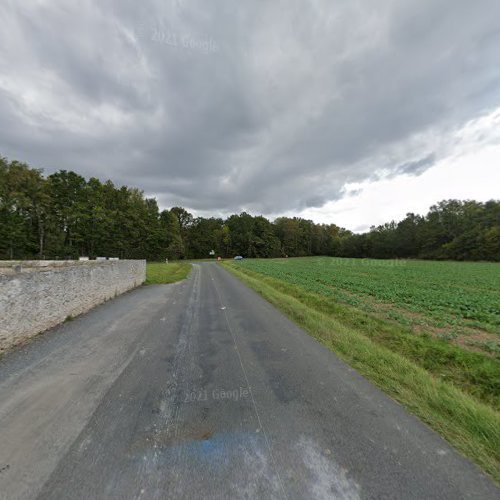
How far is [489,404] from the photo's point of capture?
11.2 ft

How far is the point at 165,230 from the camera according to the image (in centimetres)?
5641

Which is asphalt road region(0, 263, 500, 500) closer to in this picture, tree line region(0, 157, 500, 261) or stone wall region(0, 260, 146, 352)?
stone wall region(0, 260, 146, 352)

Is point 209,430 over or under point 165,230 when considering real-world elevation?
under

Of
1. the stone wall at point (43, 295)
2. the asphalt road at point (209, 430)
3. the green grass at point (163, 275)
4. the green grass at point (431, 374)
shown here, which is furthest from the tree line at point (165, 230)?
the green grass at point (431, 374)

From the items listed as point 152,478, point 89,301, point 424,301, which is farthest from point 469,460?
point 89,301

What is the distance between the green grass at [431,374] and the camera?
2719 millimetres

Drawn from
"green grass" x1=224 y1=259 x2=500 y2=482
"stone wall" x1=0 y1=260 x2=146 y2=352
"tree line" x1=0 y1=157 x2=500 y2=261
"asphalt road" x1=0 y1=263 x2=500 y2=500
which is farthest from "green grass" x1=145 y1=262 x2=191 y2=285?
"tree line" x1=0 y1=157 x2=500 y2=261

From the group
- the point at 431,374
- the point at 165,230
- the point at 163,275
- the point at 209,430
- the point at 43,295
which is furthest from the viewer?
the point at 165,230

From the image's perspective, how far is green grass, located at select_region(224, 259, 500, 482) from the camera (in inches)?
107

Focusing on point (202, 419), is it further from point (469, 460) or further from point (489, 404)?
point (489, 404)

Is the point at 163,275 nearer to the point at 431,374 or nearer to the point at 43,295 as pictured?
the point at 43,295

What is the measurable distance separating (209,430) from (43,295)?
6.60m

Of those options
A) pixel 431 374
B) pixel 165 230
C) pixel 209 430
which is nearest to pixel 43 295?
pixel 209 430

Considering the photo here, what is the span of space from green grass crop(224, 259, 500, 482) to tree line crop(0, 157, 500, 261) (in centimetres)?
4188
